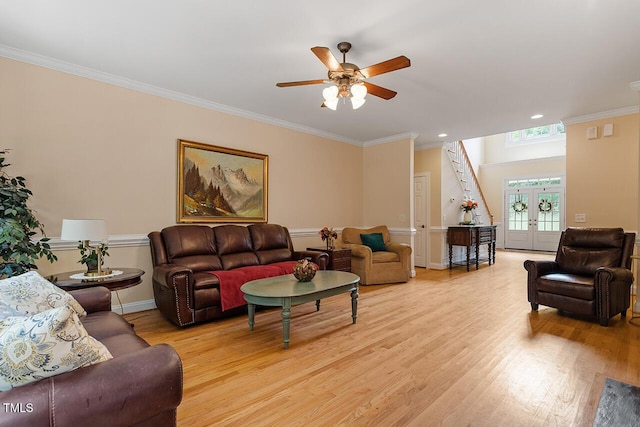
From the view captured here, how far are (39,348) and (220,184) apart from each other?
3.59 m

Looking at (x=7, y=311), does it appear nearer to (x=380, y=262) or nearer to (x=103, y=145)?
(x=103, y=145)

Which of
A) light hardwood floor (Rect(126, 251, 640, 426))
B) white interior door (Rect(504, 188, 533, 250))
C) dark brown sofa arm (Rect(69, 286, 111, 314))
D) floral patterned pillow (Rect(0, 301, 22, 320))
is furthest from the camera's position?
white interior door (Rect(504, 188, 533, 250))

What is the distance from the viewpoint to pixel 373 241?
566 centimetres

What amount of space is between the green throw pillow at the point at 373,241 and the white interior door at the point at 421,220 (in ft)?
5.21

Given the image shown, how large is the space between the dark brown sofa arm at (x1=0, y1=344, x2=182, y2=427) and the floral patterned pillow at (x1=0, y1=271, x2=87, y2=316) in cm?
89

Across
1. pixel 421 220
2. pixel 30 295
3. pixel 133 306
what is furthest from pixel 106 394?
pixel 421 220

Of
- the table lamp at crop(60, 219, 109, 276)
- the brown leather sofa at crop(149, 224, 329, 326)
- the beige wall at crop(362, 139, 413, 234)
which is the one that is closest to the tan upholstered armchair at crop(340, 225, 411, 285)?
the beige wall at crop(362, 139, 413, 234)

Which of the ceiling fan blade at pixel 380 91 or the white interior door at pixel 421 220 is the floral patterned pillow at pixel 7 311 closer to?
the ceiling fan blade at pixel 380 91

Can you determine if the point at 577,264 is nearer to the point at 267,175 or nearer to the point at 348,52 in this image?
the point at 348,52

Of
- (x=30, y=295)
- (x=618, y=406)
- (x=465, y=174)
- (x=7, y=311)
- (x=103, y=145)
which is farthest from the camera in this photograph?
(x=465, y=174)

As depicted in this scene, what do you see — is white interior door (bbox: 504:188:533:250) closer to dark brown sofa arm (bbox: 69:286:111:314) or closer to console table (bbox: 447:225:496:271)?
console table (bbox: 447:225:496:271)

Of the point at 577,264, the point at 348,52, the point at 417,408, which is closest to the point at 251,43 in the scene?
the point at 348,52

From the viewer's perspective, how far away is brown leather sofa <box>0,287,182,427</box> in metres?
0.97

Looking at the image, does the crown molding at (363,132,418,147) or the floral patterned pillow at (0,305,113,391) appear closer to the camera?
the floral patterned pillow at (0,305,113,391)
